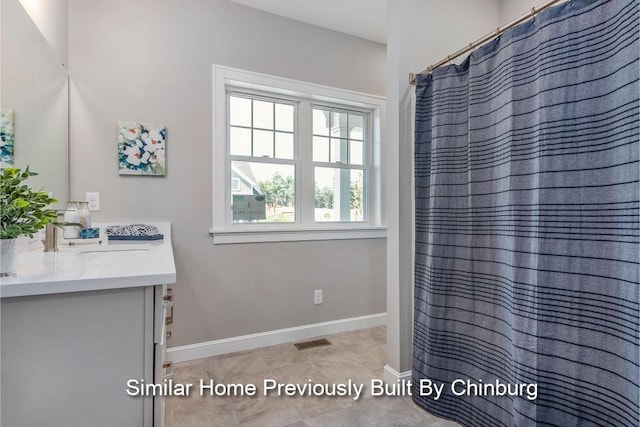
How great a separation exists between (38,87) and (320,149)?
6.17 ft

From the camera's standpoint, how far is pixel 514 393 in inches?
50.4

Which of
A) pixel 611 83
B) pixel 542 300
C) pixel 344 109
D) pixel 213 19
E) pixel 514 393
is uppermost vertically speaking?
pixel 213 19

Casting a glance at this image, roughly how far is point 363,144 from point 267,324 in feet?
5.96

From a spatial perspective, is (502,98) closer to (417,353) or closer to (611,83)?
(611,83)

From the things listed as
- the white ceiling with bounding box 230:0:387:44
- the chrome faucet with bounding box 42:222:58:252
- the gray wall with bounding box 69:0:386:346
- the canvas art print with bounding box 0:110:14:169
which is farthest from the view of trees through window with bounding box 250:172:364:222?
the canvas art print with bounding box 0:110:14:169

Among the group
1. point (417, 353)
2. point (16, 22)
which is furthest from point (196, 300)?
point (16, 22)

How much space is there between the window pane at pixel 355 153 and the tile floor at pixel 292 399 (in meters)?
1.61

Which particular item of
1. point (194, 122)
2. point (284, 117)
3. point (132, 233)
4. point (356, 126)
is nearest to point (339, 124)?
point (356, 126)

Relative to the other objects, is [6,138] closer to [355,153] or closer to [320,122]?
[320,122]

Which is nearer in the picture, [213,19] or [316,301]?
[213,19]

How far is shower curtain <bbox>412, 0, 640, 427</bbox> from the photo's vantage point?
3.36ft

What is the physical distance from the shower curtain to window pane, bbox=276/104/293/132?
4.41 ft

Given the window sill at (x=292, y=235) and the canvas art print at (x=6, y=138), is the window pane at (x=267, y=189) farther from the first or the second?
the canvas art print at (x=6, y=138)

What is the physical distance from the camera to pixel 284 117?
2.72 meters
